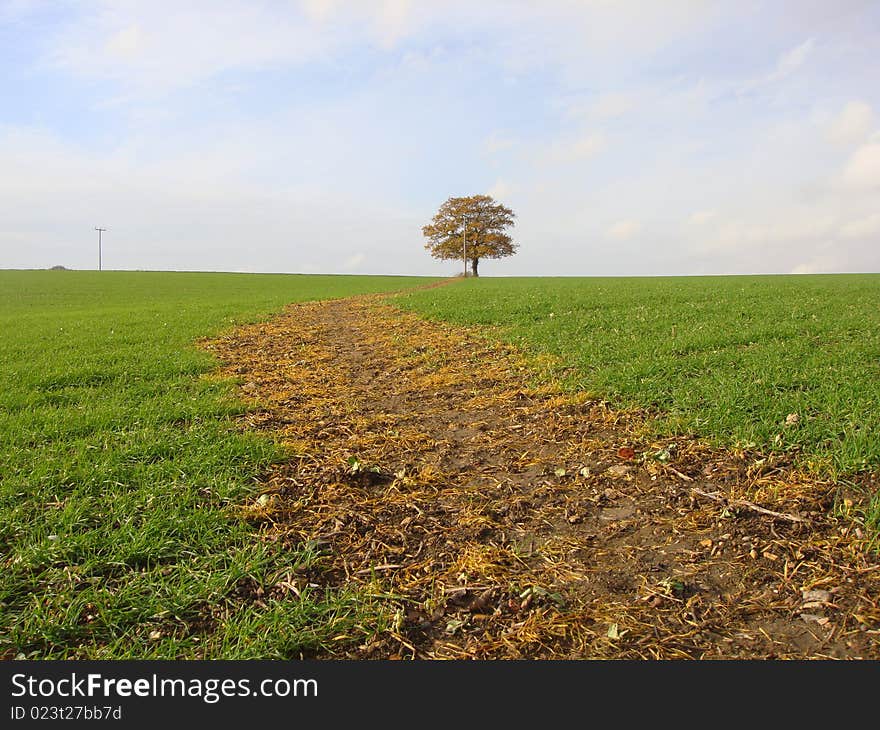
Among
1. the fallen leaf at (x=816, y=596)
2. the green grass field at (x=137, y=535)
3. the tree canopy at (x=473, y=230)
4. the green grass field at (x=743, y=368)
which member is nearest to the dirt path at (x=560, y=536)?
the fallen leaf at (x=816, y=596)

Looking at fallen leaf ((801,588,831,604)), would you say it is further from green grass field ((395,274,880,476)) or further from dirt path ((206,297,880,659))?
green grass field ((395,274,880,476))

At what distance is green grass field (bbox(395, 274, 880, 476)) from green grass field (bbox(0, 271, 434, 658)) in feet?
13.4

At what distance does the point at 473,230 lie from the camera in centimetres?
6378

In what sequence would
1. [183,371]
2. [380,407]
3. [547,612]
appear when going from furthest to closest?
[183,371] → [380,407] → [547,612]

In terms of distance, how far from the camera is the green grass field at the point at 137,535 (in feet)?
9.41

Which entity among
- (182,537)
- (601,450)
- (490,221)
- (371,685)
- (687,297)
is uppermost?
(490,221)

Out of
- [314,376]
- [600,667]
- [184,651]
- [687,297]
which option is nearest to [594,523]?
[600,667]

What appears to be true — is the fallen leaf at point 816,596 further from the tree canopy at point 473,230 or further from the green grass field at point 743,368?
the tree canopy at point 473,230

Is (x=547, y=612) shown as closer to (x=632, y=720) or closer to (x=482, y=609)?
(x=482, y=609)

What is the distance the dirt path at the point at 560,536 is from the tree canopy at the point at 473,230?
59.1 metres

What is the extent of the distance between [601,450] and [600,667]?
2721 mm

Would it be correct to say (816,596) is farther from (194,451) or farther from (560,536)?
(194,451)

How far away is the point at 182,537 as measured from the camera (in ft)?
12.2

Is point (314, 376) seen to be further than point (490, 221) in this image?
No
